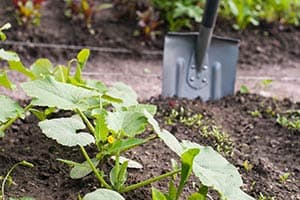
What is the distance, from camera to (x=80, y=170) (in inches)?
77.6

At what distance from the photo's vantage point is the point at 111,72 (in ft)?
12.3

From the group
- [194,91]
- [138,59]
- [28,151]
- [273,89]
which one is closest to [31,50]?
[138,59]

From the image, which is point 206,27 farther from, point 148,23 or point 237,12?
point 237,12

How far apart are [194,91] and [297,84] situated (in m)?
0.87

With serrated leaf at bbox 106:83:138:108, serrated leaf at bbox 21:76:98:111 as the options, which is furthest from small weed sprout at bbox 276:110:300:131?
serrated leaf at bbox 21:76:98:111

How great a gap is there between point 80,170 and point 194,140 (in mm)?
649

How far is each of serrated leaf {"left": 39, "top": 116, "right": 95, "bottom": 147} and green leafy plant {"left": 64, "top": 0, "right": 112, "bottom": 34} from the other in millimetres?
2233

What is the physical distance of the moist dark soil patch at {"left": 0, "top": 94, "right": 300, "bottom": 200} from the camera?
2035 mm

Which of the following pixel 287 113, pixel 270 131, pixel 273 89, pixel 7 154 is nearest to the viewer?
pixel 7 154

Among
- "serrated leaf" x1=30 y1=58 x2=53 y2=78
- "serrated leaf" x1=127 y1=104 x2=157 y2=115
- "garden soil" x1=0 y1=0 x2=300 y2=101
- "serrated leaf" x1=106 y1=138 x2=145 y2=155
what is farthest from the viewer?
"garden soil" x1=0 y1=0 x2=300 y2=101

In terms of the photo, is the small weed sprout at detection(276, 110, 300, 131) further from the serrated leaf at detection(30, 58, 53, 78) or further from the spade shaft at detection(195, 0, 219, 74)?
the serrated leaf at detection(30, 58, 53, 78)

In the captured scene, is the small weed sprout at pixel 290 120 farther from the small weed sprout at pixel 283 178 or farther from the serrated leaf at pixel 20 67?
the serrated leaf at pixel 20 67

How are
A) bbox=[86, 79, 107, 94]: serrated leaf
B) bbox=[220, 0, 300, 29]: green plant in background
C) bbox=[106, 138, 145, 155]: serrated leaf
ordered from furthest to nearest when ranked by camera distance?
bbox=[220, 0, 300, 29]: green plant in background, bbox=[86, 79, 107, 94]: serrated leaf, bbox=[106, 138, 145, 155]: serrated leaf

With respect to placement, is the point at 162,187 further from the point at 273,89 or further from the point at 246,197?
the point at 273,89
